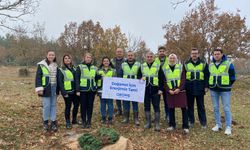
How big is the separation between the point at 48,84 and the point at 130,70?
2.49 metres

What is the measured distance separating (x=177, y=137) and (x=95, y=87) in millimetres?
2742

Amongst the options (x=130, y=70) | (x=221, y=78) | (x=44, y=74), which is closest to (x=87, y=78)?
(x=44, y=74)

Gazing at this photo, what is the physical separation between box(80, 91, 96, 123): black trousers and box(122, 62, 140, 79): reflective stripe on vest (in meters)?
1.19

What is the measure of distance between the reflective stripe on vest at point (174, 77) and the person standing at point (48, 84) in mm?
3151

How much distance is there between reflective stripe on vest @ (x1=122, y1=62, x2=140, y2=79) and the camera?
948 cm

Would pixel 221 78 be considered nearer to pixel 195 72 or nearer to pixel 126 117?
pixel 195 72

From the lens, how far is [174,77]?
351 inches

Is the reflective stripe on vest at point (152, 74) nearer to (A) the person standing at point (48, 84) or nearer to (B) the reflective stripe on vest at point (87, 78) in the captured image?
(B) the reflective stripe on vest at point (87, 78)

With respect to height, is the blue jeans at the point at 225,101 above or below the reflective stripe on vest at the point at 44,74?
below

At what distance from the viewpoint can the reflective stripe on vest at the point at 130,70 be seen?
948 centimetres

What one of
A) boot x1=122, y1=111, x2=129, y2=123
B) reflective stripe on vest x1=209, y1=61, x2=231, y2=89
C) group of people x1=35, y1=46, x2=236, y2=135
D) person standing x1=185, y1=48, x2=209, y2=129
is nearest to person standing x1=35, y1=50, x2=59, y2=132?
group of people x1=35, y1=46, x2=236, y2=135

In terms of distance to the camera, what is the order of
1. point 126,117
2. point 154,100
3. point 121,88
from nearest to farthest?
point 154,100 → point 121,88 → point 126,117

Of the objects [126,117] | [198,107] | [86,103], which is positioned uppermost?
[86,103]

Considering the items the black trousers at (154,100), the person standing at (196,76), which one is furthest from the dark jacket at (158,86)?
the person standing at (196,76)
